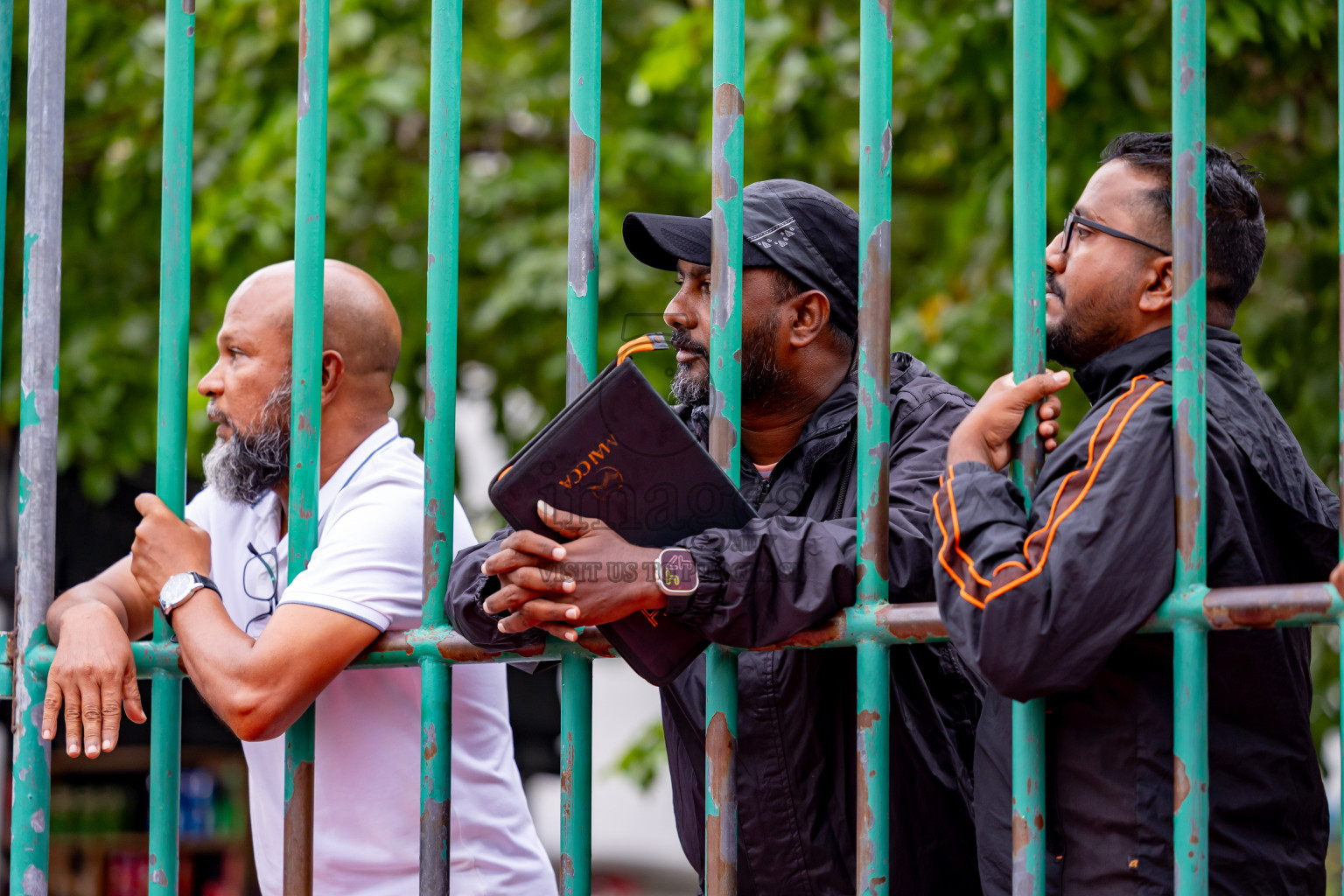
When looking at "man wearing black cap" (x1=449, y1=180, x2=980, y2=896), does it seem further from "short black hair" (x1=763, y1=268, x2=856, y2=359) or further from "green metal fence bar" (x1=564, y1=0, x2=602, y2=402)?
"green metal fence bar" (x1=564, y1=0, x2=602, y2=402)

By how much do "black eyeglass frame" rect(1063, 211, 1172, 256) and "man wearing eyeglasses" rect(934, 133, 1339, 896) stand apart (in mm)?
125

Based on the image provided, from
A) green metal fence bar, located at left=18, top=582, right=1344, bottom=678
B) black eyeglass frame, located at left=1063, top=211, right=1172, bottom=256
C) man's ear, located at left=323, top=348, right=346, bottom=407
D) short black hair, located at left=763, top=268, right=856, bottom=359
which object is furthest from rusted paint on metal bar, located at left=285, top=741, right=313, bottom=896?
black eyeglass frame, located at left=1063, top=211, right=1172, bottom=256

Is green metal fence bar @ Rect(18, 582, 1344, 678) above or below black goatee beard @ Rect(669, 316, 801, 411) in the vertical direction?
below

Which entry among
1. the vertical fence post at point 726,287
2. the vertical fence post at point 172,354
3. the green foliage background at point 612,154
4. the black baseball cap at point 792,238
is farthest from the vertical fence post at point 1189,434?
the green foliage background at point 612,154

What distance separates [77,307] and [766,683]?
4.80 metres

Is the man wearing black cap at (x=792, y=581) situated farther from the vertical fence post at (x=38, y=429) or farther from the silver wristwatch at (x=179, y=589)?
the vertical fence post at (x=38, y=429)

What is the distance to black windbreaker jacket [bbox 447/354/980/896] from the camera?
198 centimetres

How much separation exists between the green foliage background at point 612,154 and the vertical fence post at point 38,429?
2.61 m

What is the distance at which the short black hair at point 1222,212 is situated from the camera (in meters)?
2.04

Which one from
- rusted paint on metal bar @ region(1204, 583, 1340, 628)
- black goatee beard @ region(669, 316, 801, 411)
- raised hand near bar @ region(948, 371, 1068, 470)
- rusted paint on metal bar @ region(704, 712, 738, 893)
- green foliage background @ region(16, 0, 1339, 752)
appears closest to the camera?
rusted paint on metal bar @ region(1204, 583, 1340, 628)

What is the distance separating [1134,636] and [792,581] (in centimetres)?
39

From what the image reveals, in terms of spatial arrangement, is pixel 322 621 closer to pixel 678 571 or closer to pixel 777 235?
pixel 678 571

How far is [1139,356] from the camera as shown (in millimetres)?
1899

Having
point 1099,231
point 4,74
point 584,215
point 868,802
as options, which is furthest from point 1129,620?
point 4,74
